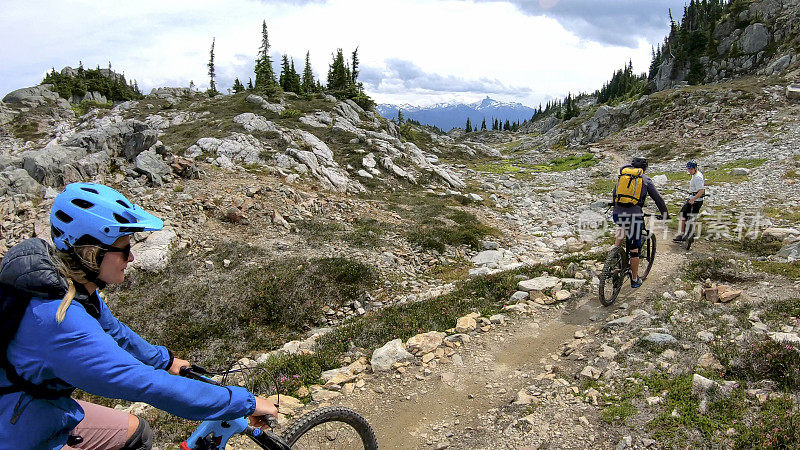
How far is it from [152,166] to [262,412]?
20594 mm

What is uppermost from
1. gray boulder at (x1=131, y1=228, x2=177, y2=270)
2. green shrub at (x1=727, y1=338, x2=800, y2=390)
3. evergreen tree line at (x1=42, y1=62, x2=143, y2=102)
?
evergreen tree line at (x1=42, y1=62, x2=143, y2=102)

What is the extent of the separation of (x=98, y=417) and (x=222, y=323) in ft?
25.9

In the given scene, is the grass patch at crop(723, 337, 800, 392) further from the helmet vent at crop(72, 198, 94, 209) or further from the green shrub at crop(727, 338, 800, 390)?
the helmet vent at crop(72, 198, 94, 209)

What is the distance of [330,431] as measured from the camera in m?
4.12

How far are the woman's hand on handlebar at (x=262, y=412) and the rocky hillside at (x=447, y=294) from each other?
3041 millimetres

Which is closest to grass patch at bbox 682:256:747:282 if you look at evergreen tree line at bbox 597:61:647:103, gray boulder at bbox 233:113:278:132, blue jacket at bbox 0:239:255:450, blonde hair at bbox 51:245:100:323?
blue jacket at bbox 0:239:255:450

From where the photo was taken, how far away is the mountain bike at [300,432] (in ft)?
10.7

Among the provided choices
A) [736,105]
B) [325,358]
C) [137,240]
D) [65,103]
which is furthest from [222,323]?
[65,103]

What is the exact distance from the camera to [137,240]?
45.8 feet

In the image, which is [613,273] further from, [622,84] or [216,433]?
[622,84]

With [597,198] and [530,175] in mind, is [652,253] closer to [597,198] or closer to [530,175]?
[597,198]

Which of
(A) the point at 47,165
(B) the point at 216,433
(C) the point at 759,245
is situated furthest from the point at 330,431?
(A) the point at 47,165

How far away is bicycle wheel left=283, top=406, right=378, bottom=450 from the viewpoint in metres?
3.76

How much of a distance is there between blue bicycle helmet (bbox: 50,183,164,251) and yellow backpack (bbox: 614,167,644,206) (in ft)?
31.4
